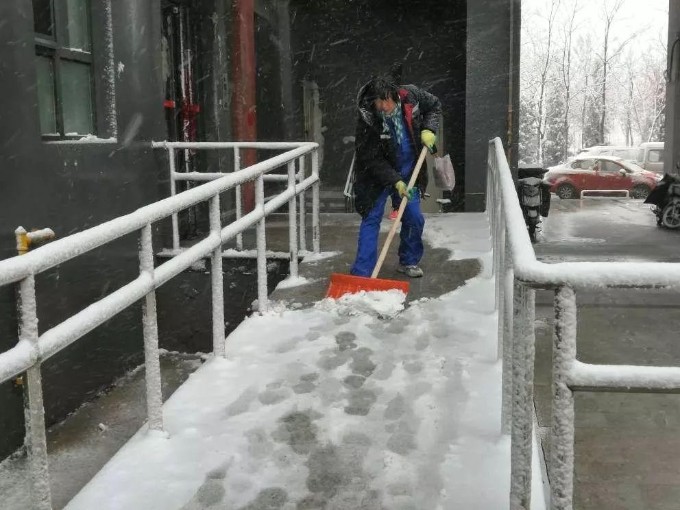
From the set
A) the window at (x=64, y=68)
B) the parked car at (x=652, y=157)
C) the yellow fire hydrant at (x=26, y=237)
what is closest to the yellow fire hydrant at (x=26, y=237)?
the yellow fire hydrant at (x=26, y=237)

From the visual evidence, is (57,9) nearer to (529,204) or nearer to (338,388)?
(338,388)

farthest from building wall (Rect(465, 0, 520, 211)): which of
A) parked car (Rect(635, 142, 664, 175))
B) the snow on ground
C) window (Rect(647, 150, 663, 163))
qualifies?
window (Rect(647, 150, 663, 163))

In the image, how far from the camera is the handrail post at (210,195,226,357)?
4.25 metres

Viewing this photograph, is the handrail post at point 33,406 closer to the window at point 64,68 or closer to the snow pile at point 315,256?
the window at point 64,68

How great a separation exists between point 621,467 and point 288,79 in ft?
33.2

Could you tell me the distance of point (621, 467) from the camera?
14.1ft

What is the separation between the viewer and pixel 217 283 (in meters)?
4.38

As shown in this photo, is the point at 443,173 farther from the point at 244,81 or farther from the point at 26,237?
the point at 244,81

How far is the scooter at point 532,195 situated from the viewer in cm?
Answer: 1175

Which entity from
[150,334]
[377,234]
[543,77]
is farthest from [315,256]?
[543,77]

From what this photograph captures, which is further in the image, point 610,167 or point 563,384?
point 610,167

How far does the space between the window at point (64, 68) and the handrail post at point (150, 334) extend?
10.6 ft

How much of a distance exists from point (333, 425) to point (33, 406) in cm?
148

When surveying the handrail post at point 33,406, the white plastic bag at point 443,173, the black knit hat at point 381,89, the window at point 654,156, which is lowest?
the window at point 654,156
